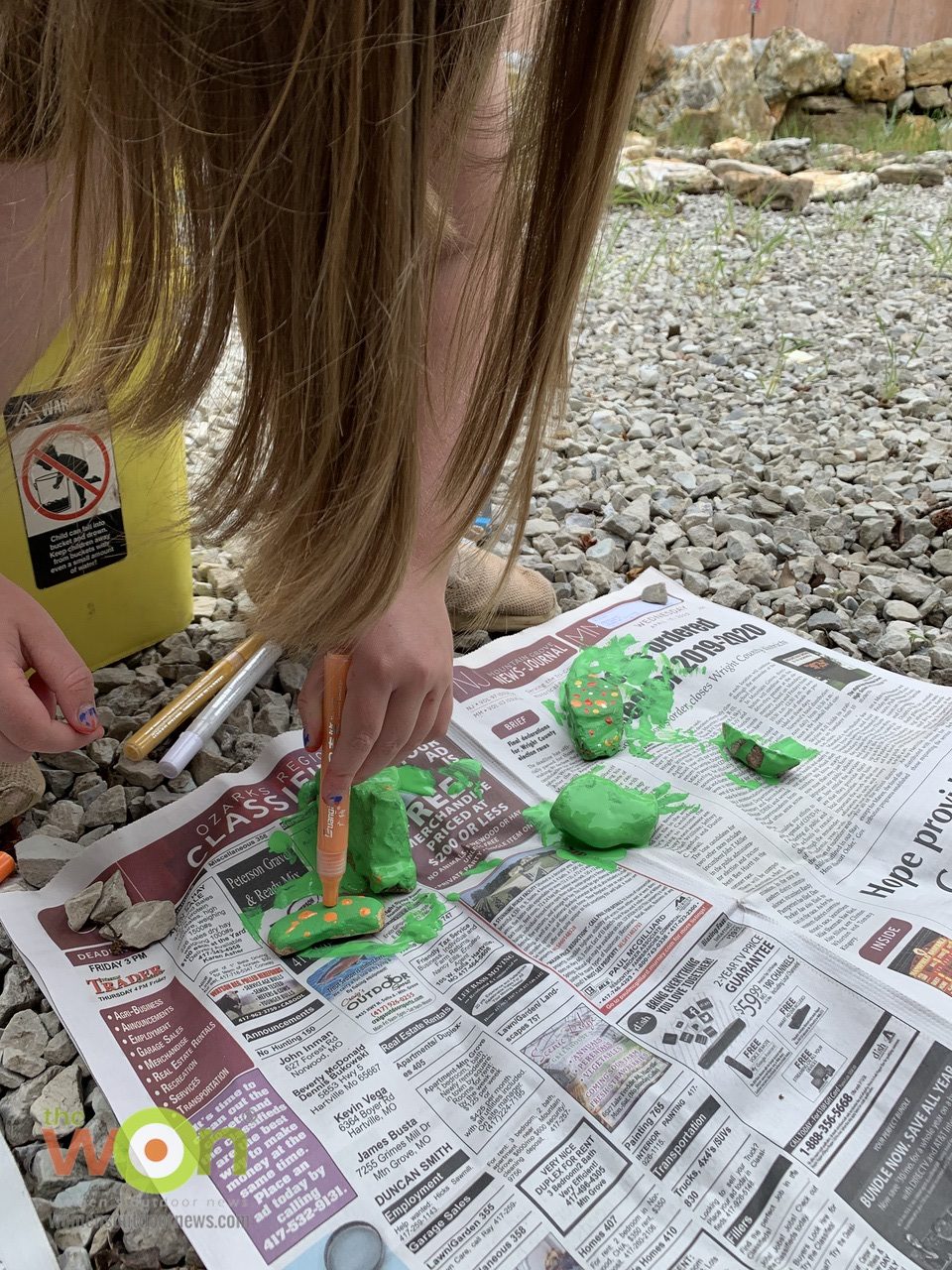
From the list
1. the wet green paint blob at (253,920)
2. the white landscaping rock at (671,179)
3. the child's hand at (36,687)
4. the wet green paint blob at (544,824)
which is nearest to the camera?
the child's hand at (36,687)

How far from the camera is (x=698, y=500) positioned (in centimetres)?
163

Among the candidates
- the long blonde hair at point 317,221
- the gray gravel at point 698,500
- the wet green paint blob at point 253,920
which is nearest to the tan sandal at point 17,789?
the gray gravel at point 698,500

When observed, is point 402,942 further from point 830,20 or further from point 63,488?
point 830,20

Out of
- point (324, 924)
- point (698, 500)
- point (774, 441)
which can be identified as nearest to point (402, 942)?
point (324, 924)

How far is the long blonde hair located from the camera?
1.56 ft

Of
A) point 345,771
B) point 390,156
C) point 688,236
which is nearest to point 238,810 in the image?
point 345,771

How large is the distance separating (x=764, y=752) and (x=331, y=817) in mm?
476

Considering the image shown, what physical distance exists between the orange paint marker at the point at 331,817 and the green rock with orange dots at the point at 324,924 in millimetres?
16

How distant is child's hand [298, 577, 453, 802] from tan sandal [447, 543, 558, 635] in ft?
1.39

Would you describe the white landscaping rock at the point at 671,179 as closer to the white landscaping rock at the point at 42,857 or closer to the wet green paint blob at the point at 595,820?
the wet green paint blob at the point at 595,820

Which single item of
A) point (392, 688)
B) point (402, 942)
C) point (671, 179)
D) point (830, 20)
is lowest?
point (402, 942)

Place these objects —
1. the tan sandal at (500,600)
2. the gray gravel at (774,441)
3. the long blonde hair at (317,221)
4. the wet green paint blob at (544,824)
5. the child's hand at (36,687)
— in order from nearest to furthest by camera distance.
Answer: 1. the long blonde hair at (317,221)
2. the child's hand at (36,687)
3. the wet green paint blob at (544,824)
4. the tan sandal at (500,600)
5. the gray gravel at (774,441)

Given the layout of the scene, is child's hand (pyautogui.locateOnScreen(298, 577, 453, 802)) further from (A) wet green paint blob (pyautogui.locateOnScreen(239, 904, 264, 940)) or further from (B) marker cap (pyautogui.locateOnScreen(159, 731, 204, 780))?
(B) marker cap (pyautogui.locateOnScreen(159, 731, 204, 780))

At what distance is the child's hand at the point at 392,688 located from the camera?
0.78m
